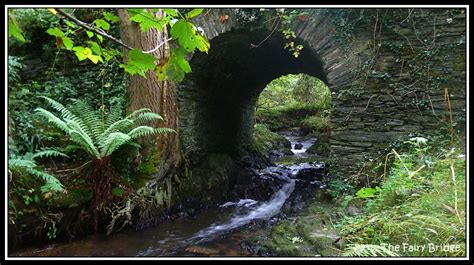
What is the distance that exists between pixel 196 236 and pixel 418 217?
322cm

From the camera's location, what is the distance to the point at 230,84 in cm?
851

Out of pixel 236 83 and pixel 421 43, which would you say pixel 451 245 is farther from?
pixel 236 83

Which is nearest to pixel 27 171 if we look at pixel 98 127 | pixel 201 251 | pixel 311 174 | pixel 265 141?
pixel 98 127

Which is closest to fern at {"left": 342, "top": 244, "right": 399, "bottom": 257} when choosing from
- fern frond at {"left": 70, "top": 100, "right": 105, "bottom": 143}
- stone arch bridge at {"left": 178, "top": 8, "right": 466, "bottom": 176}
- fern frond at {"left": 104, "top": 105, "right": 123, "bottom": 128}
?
stone arch bridge at {"left": 178, "top": 8, "right": 466, "bottom": 176}

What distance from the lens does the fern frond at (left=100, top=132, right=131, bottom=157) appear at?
427cm

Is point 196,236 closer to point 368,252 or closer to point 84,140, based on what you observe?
point 84,140

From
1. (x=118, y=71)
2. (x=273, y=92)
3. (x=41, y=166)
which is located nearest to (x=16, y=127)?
(x=41, y=166)

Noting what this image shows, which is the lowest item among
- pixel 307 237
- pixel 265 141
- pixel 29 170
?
pixel 307 237

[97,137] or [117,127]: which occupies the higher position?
[117,127]

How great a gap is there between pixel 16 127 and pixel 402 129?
5.37 metres

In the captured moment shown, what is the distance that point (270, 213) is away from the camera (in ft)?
20.8

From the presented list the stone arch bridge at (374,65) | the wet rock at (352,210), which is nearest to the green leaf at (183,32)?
the wet rock at (352,210)

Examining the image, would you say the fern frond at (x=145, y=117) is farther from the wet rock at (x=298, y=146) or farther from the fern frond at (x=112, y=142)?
the wet rock at (x=298, y=146)

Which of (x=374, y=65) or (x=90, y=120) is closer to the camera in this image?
(x=90, y=120)
